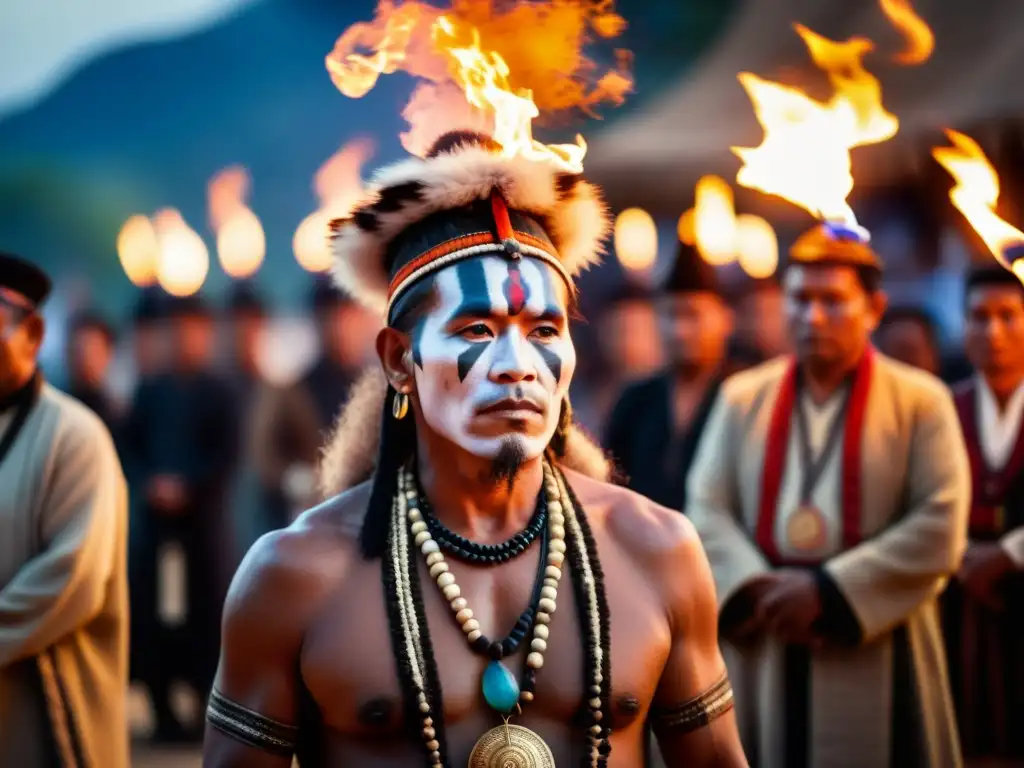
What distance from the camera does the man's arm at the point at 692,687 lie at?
8.55 ft

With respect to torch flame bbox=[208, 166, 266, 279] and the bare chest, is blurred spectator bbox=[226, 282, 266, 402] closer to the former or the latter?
torch flame bbox=[208, 166, 266, 279]

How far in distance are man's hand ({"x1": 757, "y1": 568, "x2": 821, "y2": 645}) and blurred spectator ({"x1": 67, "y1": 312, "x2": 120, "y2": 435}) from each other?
428cm

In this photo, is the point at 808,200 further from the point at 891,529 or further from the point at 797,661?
the point at 797,661

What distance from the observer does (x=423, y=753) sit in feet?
7.93

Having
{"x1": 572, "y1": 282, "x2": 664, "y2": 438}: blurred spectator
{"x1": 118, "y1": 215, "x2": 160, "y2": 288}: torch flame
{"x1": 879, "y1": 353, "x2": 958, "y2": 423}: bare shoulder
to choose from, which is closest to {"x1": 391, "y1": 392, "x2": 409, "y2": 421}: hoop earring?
{"x1": 879, "y1": 353, "x2": 958, "y2": 423}: bare shoulder

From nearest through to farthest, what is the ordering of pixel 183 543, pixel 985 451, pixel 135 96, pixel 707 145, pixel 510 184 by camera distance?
pixel 510 184
pixel 985 451
pixel 183 543
pixel 707 145
pixel 135 96

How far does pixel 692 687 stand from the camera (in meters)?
2.61

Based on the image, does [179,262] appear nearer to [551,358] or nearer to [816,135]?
[816,135]

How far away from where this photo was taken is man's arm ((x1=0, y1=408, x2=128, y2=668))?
366cm

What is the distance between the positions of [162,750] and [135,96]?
7.61 meters

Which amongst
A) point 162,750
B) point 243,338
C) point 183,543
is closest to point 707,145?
point 243,338

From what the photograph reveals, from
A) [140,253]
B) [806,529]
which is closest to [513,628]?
[806,529]

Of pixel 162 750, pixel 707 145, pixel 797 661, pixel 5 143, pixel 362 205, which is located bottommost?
pixel 162 750

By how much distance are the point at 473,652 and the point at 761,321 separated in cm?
453
